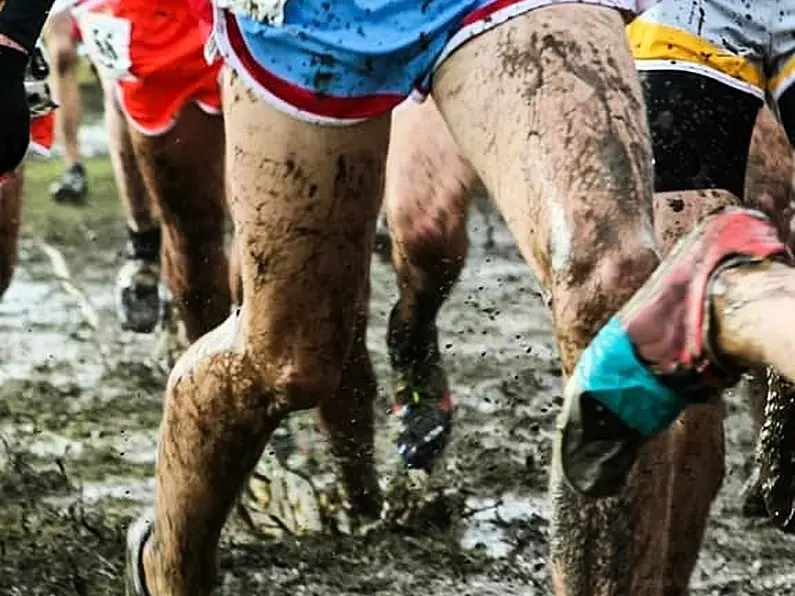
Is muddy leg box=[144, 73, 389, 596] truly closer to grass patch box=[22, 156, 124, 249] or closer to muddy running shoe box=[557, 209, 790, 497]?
muddy running shoe box=[557, 209, 790, 497]

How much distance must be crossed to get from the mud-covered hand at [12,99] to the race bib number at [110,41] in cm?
217

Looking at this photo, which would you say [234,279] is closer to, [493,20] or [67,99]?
[493,20]

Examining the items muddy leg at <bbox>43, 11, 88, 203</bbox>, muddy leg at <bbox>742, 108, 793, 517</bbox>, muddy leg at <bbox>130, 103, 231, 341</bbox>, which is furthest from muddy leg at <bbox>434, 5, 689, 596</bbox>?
muddy leg at <bbox>43, 11, 88, 203</bbox>

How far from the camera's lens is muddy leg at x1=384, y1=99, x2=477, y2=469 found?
5105mm

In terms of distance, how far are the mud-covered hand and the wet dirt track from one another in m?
1.21

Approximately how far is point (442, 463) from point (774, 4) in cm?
198

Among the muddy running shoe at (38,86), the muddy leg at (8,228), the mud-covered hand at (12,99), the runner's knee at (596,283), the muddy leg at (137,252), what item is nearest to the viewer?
the runner's knee at (596,283)

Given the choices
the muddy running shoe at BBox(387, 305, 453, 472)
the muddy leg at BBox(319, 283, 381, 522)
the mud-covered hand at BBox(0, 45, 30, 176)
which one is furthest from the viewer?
the muddy running shoe at BBox(387, 305, 453, 472)

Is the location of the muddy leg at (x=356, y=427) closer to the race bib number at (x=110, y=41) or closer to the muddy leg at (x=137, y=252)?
the race bib number at (x=110, y=41)

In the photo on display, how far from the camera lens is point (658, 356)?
2.69m

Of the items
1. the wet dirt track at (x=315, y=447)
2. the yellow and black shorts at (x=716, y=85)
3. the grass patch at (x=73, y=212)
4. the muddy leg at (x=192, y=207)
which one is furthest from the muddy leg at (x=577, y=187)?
the grass patch at (x=73, y=212)

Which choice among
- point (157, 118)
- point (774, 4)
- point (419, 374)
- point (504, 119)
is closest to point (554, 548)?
point (504, 119)

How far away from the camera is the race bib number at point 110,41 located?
20.2ft

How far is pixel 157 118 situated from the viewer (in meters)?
5.86
